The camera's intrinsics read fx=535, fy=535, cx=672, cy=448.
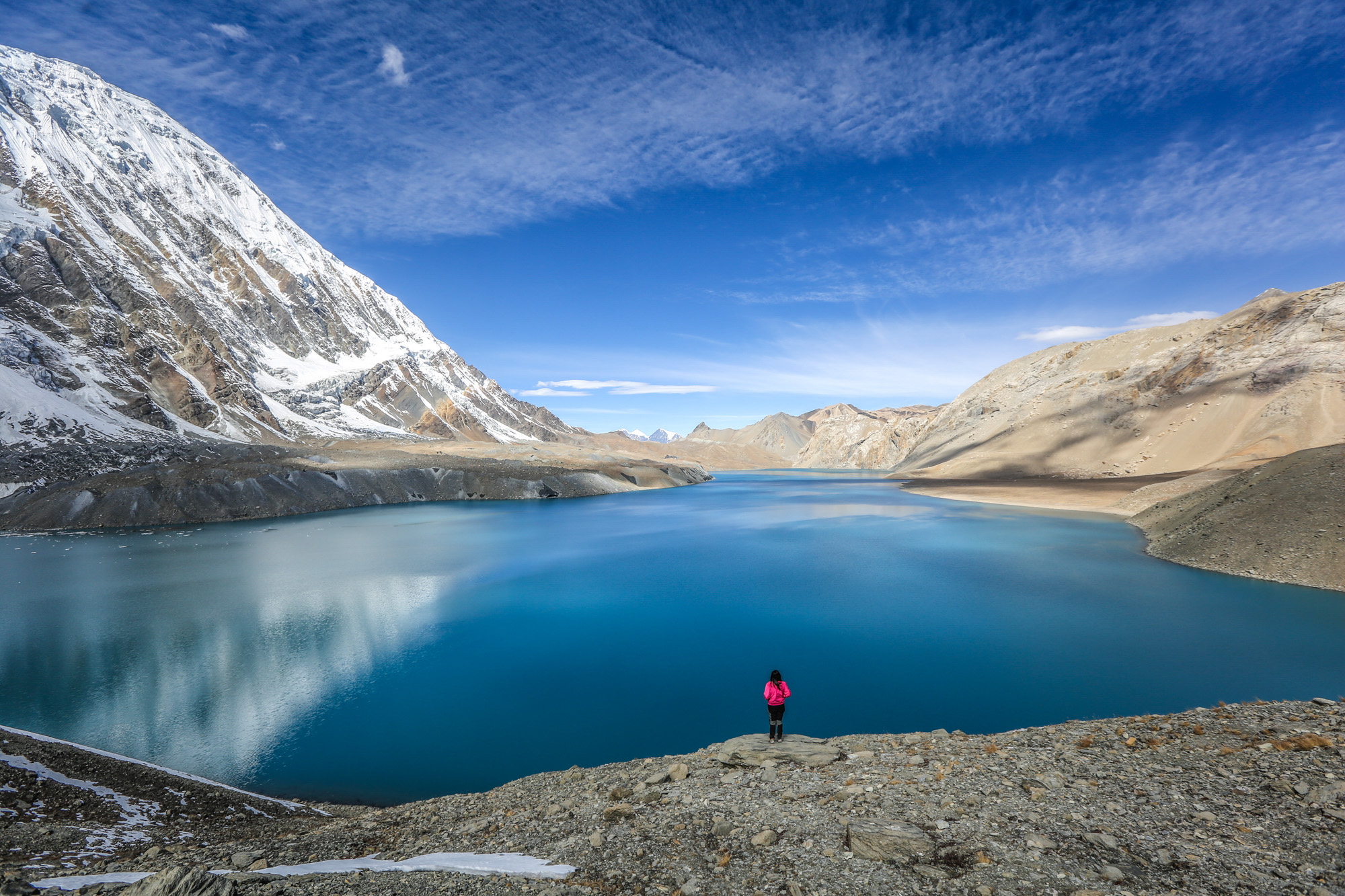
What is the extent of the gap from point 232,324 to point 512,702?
175 m

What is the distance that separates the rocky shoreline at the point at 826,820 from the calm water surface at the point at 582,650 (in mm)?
2808

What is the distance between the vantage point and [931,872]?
4.96 m

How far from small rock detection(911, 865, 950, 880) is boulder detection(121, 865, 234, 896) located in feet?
19.0

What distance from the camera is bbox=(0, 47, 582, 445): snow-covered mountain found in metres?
74.6

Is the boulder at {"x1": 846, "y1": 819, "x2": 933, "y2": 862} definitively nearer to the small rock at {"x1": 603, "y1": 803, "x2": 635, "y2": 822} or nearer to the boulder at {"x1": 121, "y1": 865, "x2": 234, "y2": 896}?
the small rock at {"x1": 603, "y1": 803, "x2": 635, "y2": 822}

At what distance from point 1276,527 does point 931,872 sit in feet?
105

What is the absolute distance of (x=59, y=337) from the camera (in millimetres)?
77312

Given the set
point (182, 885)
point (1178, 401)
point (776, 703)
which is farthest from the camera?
point (1178, 401)

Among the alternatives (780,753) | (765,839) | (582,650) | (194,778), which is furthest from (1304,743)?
(194,778)

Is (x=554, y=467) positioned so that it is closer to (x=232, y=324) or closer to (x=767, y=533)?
(x=767, y=533)

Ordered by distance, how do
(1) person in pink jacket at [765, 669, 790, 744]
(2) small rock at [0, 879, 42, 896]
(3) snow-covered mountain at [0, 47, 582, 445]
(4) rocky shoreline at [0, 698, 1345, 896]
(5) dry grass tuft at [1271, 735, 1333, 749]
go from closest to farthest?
1. (2) small rock at [0, 879, 42, 896]
2. (4) rocky shoreline at [0, 698, 1345, 896]
3. (5) dry grass tuft at [1271, 735, 1333, 749]
4. (1) person in pink jacket at [765, 669, 790, 744]
5. (3) snow-covered mountain at [0, 47, 582, 445]

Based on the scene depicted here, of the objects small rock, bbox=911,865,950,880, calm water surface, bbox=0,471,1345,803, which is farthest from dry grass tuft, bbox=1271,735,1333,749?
calm water surface, bbox=0,471,1345,803

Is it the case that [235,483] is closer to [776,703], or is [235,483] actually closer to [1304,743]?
[776,703]

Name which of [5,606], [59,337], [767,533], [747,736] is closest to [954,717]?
[747,736]
